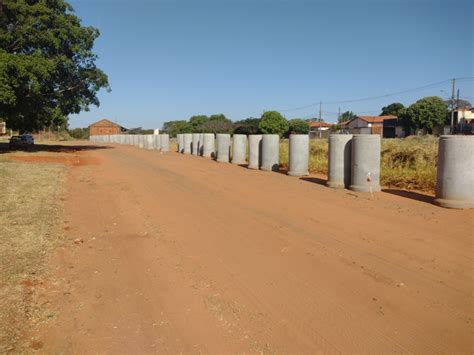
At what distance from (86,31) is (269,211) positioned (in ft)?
91.6

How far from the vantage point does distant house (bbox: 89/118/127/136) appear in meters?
127

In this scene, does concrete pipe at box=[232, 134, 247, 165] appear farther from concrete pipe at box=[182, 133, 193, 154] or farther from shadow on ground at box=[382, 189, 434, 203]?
concrete pipe at box=[182, 133, 193, 154]

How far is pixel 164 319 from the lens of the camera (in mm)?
4047

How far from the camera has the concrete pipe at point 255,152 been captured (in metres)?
19.0

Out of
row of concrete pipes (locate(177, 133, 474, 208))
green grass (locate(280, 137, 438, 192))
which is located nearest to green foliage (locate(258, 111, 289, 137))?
green grass (locate(280, 137, 438, 192))

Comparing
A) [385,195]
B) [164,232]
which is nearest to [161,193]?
Result: [164,232]

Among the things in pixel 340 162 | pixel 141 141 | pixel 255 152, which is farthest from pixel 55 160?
pixel 141 141

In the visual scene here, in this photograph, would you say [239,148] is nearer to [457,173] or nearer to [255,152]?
[255,152]

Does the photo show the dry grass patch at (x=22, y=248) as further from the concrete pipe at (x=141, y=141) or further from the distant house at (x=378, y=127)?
the distant house at (x=378, y=127)

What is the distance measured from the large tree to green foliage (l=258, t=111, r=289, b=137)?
44.2m

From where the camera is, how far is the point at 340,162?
1223 centimetres

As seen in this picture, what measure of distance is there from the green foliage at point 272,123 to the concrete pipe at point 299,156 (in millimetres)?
59810

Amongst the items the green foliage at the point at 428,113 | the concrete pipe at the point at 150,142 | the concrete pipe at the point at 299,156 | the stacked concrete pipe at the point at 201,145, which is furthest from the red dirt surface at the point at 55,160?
the green foliage at the point at 428,113

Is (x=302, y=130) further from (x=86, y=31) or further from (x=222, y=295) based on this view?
(x=222, y=295)
